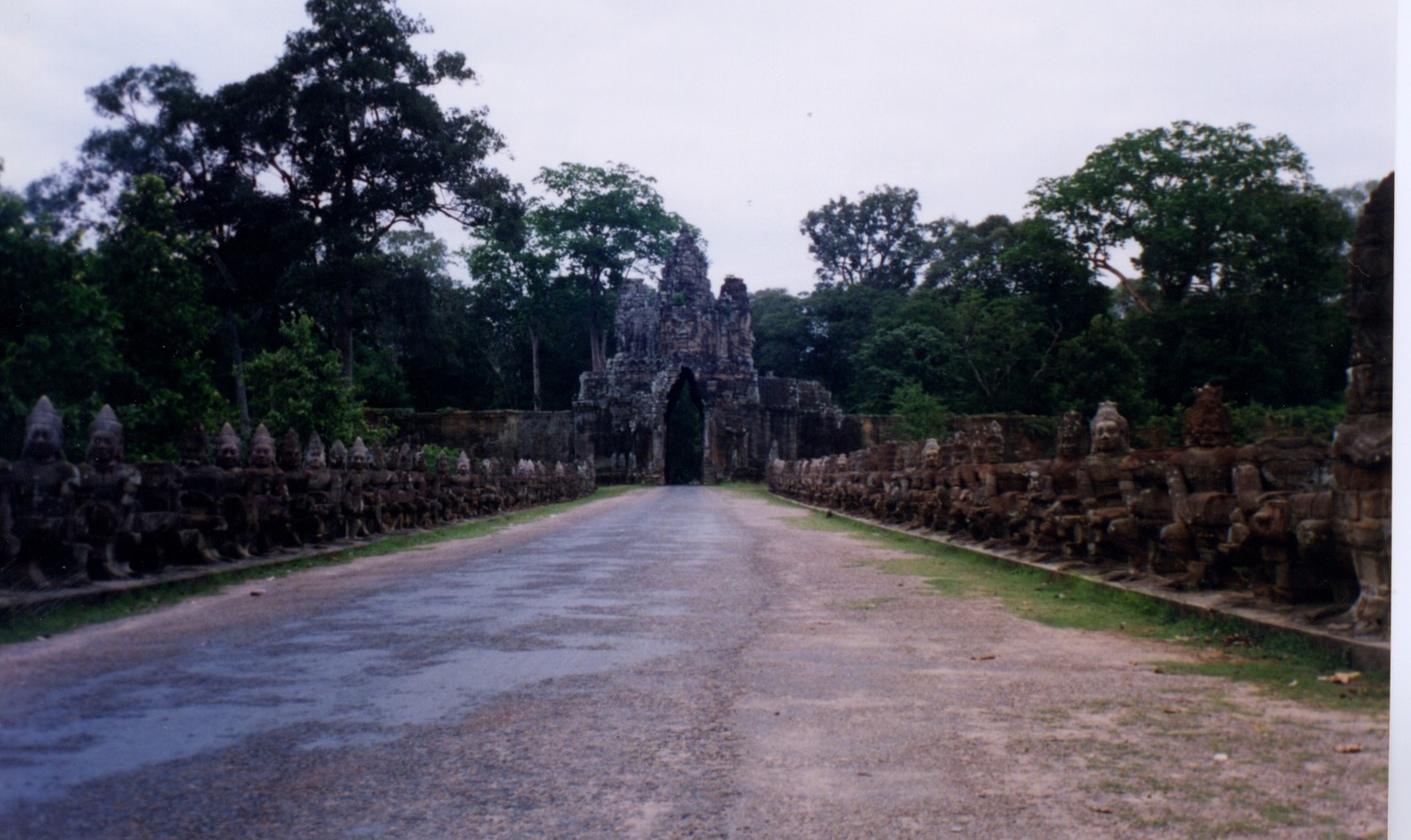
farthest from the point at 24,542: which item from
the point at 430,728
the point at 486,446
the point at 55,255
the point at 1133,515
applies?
the point at 486,446

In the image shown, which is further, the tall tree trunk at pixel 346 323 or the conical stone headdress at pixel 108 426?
the tall tree trunk at pixel 346 323

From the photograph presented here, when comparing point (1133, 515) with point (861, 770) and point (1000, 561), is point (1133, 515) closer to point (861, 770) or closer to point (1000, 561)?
point (1000, 561)

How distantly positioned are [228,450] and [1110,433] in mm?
8987

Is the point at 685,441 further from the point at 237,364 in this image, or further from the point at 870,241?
the point at 237,364

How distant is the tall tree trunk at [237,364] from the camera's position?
15877 millimetres

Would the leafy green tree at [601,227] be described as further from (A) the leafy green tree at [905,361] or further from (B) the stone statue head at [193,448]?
(B) the stone statue head at [193,448]

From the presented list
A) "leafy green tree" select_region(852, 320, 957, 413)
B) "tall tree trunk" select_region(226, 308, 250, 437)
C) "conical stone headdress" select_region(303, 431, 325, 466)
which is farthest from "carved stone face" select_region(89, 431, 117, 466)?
"leafy green tree" select_region(852, 320, 957, 413)

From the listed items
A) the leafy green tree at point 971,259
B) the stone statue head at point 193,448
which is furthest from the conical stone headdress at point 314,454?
the leafy green tree at point 971,259

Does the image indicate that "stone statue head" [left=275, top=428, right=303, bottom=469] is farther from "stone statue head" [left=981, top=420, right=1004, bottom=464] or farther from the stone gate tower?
the stone gate tower

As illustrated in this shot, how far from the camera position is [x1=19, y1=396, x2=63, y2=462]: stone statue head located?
800 centimetres

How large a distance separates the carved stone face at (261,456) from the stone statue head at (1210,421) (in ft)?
32.2

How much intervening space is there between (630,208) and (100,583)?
6427cm

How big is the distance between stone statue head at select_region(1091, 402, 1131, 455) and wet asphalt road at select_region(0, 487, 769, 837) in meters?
3.64

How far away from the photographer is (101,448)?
8891 mm
